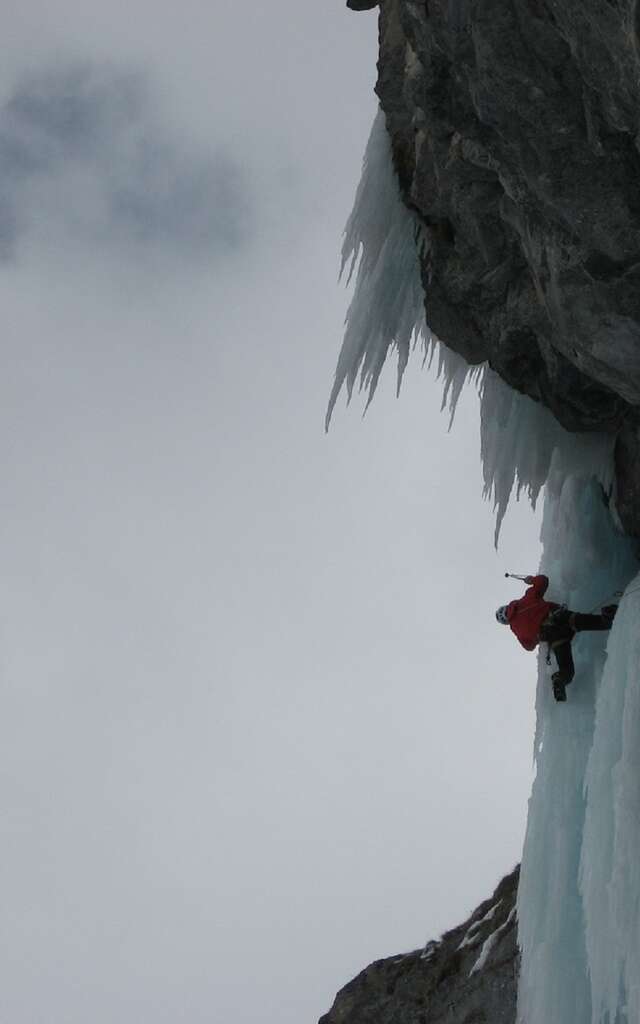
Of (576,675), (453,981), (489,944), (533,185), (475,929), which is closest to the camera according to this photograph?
(533,185)

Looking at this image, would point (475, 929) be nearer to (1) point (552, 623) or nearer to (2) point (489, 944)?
(2) point (489, 944)

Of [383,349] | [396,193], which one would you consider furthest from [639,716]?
[396,193]

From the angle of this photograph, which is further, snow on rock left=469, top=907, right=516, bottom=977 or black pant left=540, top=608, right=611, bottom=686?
snow on rock left=469, top=907, right=516, bottom=977

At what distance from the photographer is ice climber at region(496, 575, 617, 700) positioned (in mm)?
9250

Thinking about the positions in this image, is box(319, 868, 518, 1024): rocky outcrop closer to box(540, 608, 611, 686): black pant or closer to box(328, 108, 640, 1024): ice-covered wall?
box(328, 108, 640, 1024): ice-covered wall

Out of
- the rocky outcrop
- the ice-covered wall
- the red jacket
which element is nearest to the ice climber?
the red jacket

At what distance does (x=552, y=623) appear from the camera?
9.25 meters

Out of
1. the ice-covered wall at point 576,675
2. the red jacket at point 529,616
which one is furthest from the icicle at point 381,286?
the red jacket at point 529,616

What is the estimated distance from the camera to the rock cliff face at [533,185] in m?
5.95

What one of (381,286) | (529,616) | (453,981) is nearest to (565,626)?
(529,616)

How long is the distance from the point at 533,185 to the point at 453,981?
1070cm

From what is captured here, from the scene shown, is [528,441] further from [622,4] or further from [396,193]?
[622,4]

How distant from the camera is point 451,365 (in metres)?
10.8

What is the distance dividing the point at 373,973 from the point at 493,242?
11.0m
